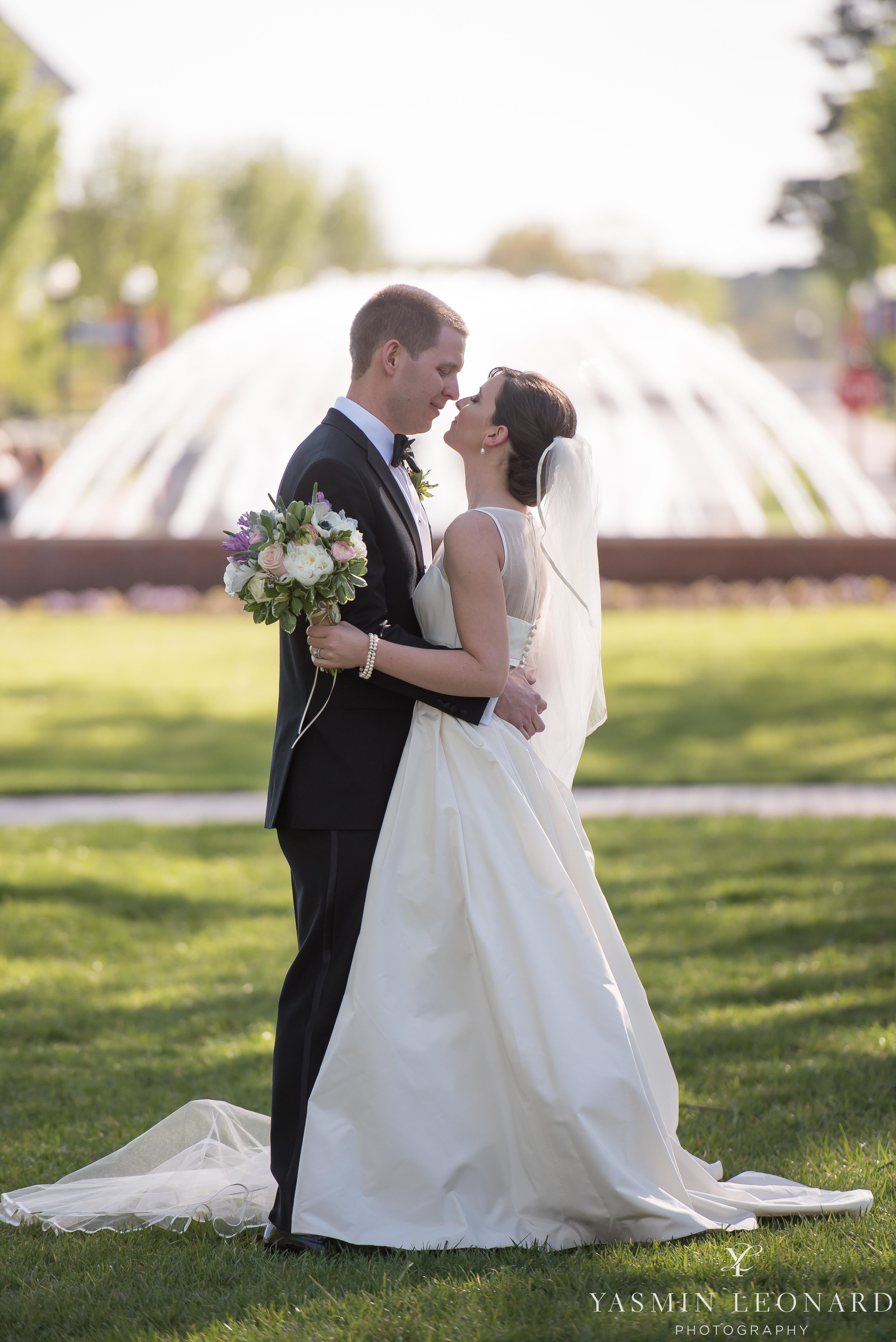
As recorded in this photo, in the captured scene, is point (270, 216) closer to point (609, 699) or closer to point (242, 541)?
point (609, 699)

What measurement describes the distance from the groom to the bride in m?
0.07

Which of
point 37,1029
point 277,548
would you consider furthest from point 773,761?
point 277,548

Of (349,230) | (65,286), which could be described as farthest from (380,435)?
(349,230)

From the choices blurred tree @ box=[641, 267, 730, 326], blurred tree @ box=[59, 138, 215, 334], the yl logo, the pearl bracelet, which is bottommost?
the yl logo

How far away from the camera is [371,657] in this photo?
3.51 m

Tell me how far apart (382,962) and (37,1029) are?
2593mm

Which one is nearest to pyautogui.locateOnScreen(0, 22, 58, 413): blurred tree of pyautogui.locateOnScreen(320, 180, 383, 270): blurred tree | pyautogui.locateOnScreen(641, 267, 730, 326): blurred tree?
pyautogui.locateOnScreen(320, 180, 383, 270): blurred tree

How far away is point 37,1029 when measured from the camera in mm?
5621

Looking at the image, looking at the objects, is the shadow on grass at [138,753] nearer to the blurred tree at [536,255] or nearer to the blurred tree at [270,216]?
the blurred tree at [270,216]

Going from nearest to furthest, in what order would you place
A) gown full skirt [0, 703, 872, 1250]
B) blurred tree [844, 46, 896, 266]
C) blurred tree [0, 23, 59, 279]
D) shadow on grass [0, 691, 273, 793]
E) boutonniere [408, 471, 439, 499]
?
gown full skirt [0, 703, 872, 1250]
boutonniere [408, 471, 439, 499]
shadow on grass [0, 691, 273, 793]
blurred tree [844, 46, 896, 266]
blurred tree [0, 23, 59, 279]

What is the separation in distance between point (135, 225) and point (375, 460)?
4445 centimetres

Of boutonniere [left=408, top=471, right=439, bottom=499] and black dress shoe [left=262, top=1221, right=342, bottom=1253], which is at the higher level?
boutonniere [left=408, top=471, right=439, bottom=499]

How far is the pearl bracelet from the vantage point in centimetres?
351

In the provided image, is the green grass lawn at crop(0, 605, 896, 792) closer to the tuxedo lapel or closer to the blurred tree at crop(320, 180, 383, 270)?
the tuxedo lapel
